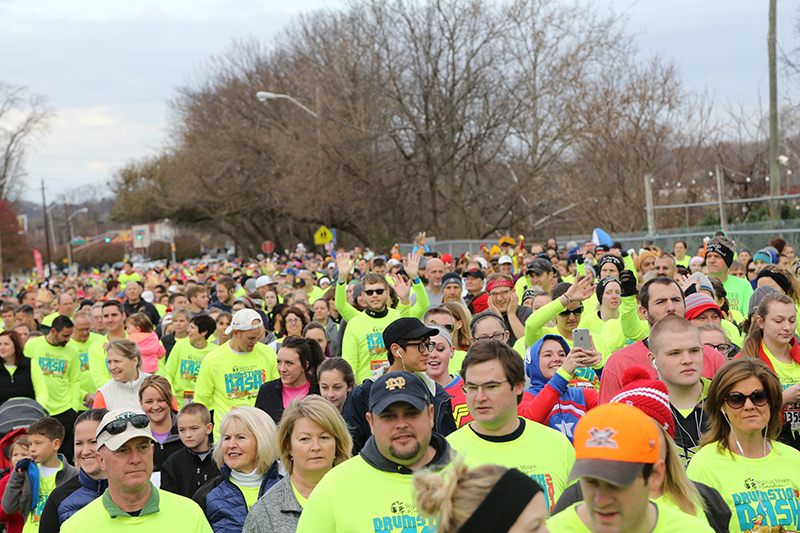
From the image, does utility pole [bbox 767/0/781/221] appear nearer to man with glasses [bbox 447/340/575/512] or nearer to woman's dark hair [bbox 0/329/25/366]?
woman's dark hair [bbox 0/329/25/366]

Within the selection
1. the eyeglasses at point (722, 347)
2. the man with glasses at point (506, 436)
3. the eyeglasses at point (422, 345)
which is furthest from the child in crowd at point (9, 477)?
the eyeglasses at point (722, 347)

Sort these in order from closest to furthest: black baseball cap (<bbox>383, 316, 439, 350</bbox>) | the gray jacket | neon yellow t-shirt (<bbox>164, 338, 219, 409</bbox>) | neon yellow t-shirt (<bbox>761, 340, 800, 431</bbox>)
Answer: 1. the gray jacket
2. black baseball cap (<bbox>383, 316, 439, 350</bbox>)
3. neon yellow t-shirt (<bbox>761, 340, 800, 431</bbox>)
4. neon yellow t-shirt (<bbox>164, 338, 219, 409</bbox>)

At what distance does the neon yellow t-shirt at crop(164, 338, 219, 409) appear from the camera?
9.02m

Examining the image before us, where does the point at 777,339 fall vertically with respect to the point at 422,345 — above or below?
below

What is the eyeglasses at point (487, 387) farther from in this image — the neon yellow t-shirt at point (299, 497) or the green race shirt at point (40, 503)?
the green race shirt at point (40, 503)

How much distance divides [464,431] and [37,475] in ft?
12.8

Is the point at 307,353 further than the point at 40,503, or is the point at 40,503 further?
the point at 307,353

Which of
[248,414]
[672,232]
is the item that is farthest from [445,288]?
[672,232]

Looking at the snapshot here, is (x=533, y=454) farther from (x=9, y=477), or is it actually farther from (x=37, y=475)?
(x=9, y=477)

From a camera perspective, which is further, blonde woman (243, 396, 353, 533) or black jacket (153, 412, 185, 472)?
black jacket (153, 412, 185, 472)

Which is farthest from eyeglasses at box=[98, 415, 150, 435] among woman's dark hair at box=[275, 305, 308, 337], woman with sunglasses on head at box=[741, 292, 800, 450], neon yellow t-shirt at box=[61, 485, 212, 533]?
woman's dark hair at box=[275, 305, 308, 337]

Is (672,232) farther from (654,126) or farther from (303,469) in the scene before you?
(303,469)

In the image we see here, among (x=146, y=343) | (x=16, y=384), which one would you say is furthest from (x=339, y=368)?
(x=16, y=384)

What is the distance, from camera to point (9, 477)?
247 inches
